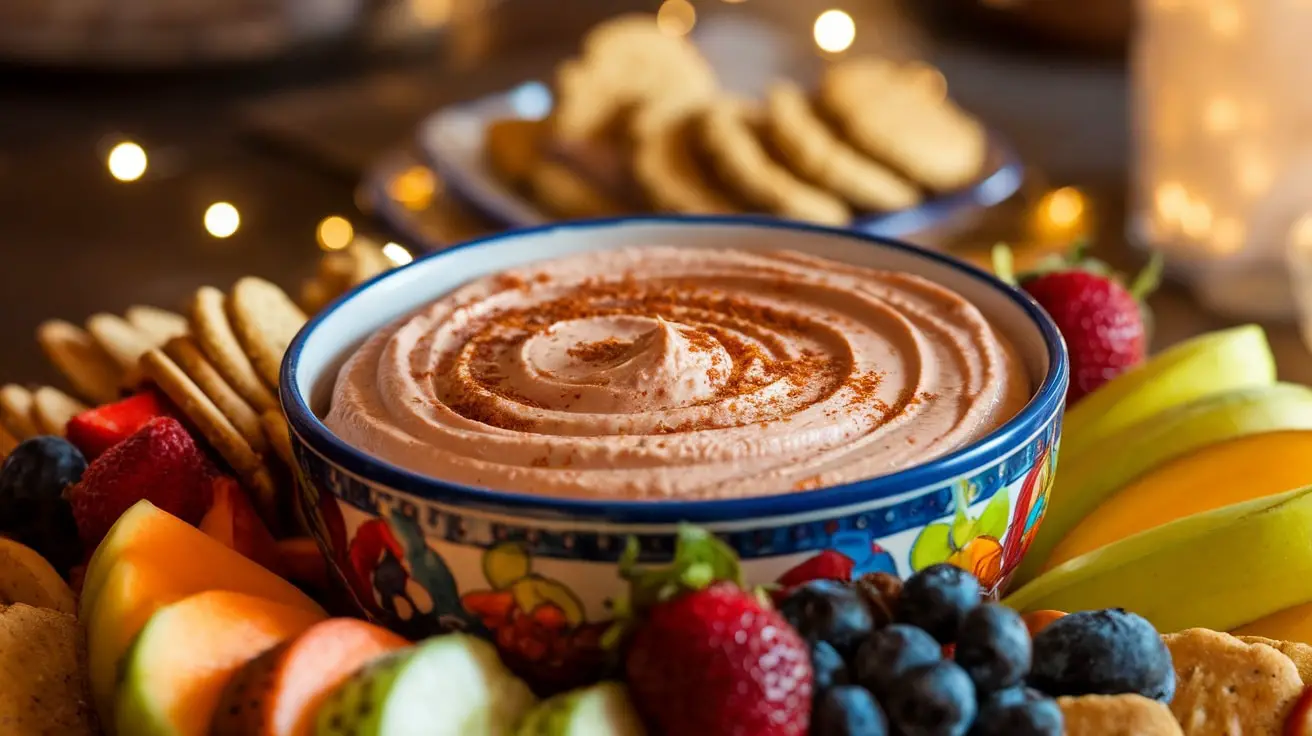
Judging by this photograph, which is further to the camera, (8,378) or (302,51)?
(302,51)

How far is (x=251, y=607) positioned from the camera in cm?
113

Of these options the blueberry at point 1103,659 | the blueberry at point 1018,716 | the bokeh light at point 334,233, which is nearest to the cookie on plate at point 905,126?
the bokeh light at point 334,233

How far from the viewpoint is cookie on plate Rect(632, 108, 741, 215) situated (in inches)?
115

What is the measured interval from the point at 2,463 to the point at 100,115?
2.99 meters

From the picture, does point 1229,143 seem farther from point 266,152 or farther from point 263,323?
point 266,152

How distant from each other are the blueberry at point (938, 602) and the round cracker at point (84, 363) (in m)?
1.12

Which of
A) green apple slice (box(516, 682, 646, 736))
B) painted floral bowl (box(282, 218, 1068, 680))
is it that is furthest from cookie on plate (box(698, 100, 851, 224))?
green apple slice (box(516, 682, 646, 736))

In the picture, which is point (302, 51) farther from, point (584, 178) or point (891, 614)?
point (891, 614)

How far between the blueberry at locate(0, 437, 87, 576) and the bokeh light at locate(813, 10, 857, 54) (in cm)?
367

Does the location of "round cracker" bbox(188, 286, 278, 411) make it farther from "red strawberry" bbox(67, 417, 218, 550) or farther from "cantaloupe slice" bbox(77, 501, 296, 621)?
"cantaloupe slice" bbox(77, 501, 296, 621)

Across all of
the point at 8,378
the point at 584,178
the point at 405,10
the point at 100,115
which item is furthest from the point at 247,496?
the point at 405,10

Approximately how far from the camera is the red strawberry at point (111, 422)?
1505mm

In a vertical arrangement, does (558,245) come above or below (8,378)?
above

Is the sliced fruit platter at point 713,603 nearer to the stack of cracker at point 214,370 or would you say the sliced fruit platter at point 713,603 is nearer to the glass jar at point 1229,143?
the stack of cracker at point 214,370
